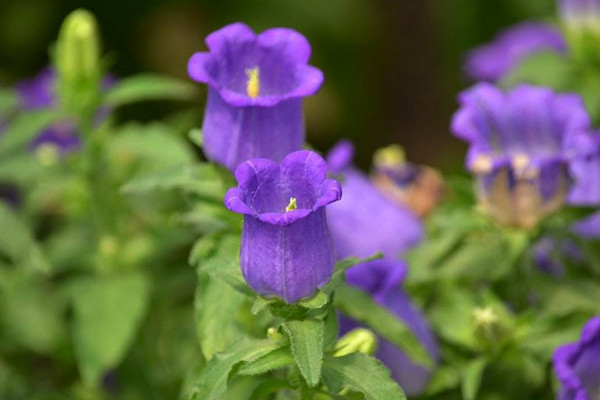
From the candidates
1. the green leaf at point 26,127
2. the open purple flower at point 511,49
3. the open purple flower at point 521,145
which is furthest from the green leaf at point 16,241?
the open purple flower at point 511,49

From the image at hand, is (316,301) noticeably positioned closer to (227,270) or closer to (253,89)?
(227,270)

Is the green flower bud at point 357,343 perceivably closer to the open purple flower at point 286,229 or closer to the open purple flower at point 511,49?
the open purple flower at point 286,229

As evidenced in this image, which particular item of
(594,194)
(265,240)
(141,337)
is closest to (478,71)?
(594,194)

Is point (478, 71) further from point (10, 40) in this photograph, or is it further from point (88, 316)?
point (10, 40)

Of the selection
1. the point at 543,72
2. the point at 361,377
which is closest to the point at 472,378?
the point at 361,377

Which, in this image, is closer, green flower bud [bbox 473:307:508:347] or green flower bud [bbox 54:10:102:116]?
green flower bud [bbox 473:307:508:347]

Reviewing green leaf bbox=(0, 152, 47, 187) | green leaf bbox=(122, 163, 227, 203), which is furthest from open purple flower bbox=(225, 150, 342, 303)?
green leaf bbox=(0, 152, 47, 187)

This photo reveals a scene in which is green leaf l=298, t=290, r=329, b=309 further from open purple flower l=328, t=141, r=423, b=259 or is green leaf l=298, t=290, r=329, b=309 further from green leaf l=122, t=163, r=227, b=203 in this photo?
open purple flower l=328, t=141, r=423, b=259
